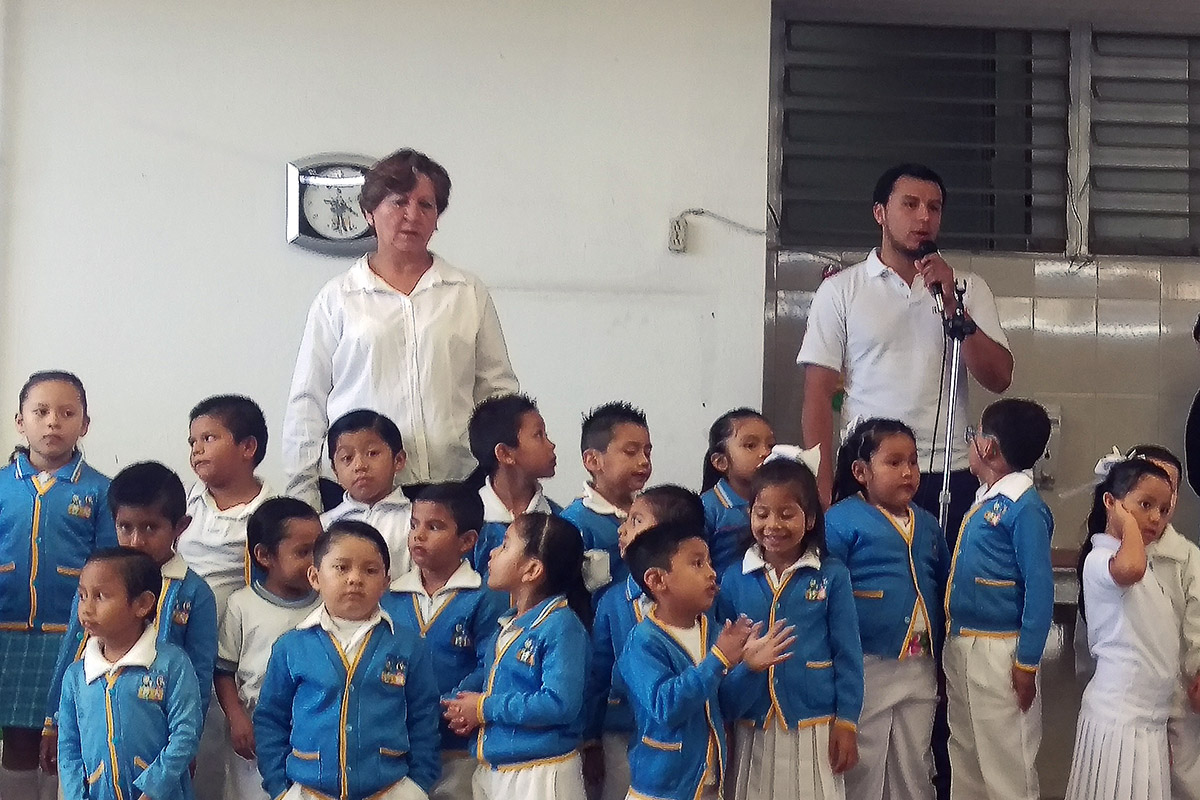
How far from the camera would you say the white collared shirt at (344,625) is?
2512 mm

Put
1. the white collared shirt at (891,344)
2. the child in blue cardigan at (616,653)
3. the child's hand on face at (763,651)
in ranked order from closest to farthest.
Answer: the child's hand on face at (763,651), the child in blue cardigan at (616,653), the white collared shirt at (891,344)

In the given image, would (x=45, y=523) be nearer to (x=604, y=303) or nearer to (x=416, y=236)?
(x=416, y=236)

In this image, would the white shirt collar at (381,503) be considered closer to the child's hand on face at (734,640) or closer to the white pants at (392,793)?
the white pants at (392,793)

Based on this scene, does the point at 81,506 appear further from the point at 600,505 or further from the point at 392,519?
the point at 600,505

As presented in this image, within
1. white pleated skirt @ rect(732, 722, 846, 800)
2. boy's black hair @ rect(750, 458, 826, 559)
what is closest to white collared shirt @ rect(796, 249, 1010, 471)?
boy's black hair @ rect(750, 458, 826, 559)

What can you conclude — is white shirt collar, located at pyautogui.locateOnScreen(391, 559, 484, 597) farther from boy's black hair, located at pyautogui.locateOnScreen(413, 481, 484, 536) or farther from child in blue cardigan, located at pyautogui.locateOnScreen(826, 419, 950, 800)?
child in blue cardigan, located at pyautogui.locateOnScreen(826, 419, 950, 800)

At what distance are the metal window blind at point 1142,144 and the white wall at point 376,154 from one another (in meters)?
1.26

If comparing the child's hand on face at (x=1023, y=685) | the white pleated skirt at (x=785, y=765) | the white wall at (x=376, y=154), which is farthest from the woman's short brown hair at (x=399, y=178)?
the child's hand on face at (x=1023, y=685)

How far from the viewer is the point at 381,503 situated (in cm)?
286

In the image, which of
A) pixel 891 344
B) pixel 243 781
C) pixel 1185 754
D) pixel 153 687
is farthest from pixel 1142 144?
pixel 153 687

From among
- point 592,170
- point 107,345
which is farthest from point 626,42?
point 107,345

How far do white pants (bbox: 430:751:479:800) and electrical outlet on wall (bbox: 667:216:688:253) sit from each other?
71.6 inches

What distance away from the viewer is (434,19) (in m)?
4.02

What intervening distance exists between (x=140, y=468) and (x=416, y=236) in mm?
747
